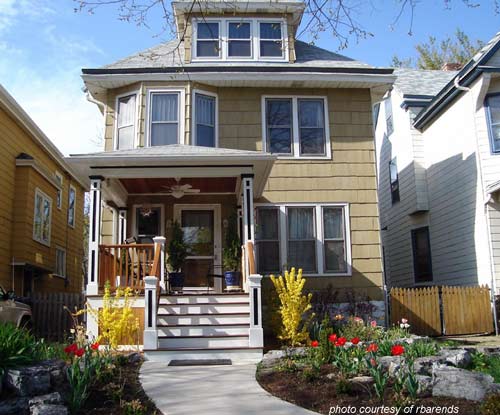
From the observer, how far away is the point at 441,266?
50.6 feet

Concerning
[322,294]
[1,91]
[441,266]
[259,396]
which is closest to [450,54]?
[441,266]

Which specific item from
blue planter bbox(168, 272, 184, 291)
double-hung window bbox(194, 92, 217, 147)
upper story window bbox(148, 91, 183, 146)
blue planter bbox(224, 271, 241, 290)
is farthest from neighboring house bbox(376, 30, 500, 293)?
blue planter bbox(168, 272, 184, 291)

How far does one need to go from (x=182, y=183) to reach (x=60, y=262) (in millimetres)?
→ 8780

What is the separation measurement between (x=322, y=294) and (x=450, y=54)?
20.7 metres

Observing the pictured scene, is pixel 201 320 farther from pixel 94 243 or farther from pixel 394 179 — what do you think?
pixel 394 179

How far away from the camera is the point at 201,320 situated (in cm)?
948

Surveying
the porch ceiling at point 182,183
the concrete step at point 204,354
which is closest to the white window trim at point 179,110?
the porch ceiling at point 182,183

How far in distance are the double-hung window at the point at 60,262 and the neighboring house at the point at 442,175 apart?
11382 mm

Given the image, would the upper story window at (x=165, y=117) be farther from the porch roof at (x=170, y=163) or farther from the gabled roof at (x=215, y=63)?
the porch roof at (x=170, y=163)

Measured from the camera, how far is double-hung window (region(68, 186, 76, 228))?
1992cm

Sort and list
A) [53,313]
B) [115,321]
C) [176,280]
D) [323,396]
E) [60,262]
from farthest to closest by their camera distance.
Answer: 1. [60,262]
2. [53,313]
3. [176,280]
4. [115,321]
5. [323,396]

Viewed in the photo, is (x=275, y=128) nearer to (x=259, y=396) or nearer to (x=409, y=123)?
(x=409, y=123)

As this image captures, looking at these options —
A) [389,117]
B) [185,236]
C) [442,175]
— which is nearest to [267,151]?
[185,236]

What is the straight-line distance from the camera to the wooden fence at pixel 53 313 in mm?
13109
